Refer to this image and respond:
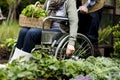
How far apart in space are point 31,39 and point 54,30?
0.33m

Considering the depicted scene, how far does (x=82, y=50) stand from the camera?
6.33m


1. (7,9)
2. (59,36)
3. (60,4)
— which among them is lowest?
(7,9)

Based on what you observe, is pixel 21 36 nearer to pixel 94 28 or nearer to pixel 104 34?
pixel 94 28

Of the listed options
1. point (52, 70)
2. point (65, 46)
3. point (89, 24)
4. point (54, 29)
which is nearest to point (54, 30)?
point (54, 29)

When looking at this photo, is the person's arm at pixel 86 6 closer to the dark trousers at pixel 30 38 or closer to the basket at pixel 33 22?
the basket at pixel 33 22

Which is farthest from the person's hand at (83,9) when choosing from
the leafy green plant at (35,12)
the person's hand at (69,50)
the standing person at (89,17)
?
the person's hand at (69,50)

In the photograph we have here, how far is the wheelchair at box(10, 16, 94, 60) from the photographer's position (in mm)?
5859

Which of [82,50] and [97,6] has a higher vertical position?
[97,6]

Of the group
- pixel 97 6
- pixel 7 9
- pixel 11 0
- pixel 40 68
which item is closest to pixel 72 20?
pixel 97 6

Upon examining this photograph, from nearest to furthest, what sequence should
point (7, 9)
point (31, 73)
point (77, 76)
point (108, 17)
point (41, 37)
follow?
point (31, 73), point (77, 76), point (41, 37), point (108, 17), point (7, 9)

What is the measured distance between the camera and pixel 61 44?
581 cm

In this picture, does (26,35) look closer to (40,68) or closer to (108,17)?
(40,68)

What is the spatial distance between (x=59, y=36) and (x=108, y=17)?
2.08 m

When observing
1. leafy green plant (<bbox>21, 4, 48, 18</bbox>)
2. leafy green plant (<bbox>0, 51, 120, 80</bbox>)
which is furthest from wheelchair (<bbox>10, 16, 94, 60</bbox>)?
leafy green plant (<bbox>0, 51, 120, 80</bbox>)
